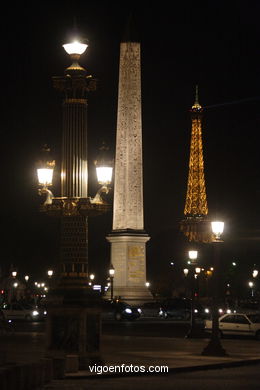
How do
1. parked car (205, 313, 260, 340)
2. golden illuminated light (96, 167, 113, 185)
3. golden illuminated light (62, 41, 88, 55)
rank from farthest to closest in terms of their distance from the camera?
parked car (205, 313, 260, 340) → golden illuminated light (62, 41, 88, 55) → golden illuminated light (96, 167, 113, 185)

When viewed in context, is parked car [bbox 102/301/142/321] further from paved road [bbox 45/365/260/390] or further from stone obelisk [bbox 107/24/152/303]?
paved road [bbox 45/365/260/390]

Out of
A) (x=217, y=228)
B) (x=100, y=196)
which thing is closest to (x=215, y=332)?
(x=217, y=228)

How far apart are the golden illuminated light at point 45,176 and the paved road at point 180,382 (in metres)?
4.42

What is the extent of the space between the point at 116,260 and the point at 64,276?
4784 cm

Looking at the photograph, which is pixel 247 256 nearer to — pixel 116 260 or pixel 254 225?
pixel 254 225

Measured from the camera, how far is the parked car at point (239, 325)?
42.2 meters

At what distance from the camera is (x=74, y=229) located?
75.5 ft

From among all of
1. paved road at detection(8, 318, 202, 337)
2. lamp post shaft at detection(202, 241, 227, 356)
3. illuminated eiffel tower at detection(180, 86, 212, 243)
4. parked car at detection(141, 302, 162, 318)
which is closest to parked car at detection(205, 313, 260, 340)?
paved road at detection(8, 318, 202, 337)

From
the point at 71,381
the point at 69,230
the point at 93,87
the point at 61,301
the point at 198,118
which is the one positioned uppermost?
the point at 198,118

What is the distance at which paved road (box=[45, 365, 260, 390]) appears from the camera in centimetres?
2000

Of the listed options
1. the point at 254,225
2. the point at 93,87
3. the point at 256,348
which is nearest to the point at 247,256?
the point at 254,225

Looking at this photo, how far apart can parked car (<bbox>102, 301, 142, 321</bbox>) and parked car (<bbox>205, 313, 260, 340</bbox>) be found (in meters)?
20.3

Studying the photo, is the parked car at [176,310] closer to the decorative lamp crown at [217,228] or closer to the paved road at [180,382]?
the decorative lamp crown at [217,228]

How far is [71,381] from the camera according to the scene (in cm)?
2091
